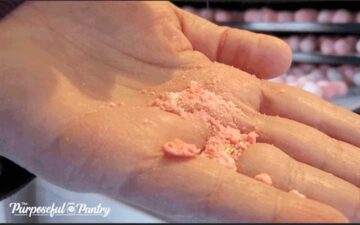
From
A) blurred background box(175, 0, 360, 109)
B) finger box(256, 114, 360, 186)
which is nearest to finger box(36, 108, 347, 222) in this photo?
finger box(256, 114, 360, 186)

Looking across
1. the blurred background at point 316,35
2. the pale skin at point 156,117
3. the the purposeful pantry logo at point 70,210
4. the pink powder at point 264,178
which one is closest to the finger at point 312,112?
the pale skin at point 156,117

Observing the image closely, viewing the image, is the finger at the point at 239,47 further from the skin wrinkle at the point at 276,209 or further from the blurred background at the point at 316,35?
the blurred background at the point at 316,35

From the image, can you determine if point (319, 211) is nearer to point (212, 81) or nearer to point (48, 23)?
point (212, 81)

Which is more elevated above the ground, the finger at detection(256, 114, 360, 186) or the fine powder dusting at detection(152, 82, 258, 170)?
the fine powder dusting at detection(152, 82, 258, 170)

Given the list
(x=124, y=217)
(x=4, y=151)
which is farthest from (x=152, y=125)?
(x=4, y=151)

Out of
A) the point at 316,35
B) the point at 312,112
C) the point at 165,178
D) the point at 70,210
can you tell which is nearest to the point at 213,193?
the point at 165,178

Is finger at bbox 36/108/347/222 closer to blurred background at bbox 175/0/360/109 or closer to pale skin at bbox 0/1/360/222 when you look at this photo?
pale skin at bbox 0/1/360/222
